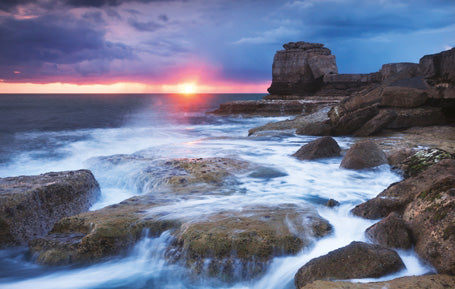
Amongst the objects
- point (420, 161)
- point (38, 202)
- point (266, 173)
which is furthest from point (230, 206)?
point (420, 161)

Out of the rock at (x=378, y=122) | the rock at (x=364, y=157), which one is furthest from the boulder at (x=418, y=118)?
the rock at (x=364, y=157)

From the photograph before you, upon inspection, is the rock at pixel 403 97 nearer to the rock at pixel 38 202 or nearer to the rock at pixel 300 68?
the rock at pixel 38 202

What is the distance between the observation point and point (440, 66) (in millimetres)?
9883

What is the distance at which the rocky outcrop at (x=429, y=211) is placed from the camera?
8.55 feet

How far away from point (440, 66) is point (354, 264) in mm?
9849

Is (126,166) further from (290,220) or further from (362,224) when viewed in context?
(362,224)

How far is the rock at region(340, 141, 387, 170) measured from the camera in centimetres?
650

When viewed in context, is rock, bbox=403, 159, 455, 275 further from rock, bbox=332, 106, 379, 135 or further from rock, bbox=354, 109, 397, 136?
rock, bbox=332, 106, 379, 135

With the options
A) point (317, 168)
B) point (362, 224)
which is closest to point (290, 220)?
point (362, 224)

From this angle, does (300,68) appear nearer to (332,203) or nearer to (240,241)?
(332,203)

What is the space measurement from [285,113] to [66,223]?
25746 millimetres

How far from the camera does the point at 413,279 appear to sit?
7.94 feet

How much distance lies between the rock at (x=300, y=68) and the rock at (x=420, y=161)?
37.9 metres

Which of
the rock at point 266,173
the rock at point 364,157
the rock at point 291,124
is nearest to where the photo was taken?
the rock at point 266,173
